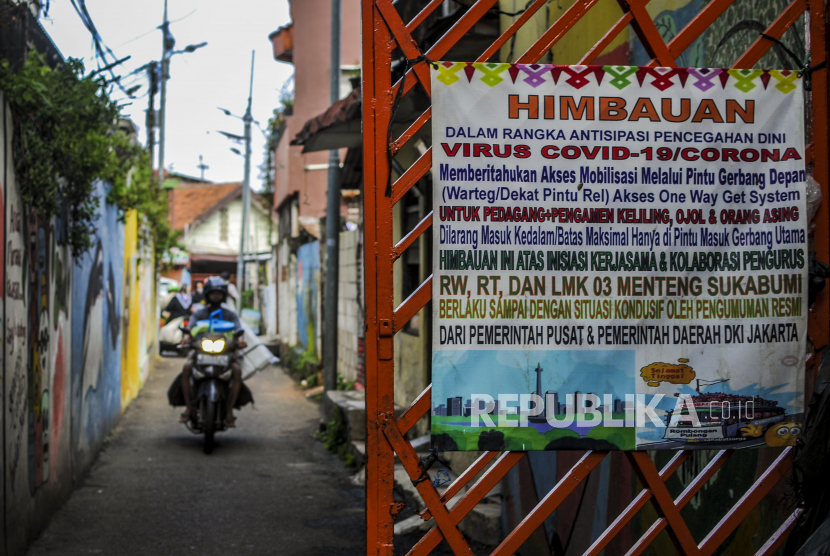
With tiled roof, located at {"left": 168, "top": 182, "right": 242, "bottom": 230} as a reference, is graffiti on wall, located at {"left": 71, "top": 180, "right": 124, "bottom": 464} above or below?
below

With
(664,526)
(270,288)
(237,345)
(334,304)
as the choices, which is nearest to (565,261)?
(664,526)

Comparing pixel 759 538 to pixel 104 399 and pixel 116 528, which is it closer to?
pixel 116 528

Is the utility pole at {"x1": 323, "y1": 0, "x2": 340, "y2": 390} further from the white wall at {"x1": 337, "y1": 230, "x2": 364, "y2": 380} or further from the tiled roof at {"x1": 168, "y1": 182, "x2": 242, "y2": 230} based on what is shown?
the tiled roof at {"x1": 168, "y1": 182, "x2": 242, "y2": 230}

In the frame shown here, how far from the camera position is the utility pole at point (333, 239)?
10.2 m

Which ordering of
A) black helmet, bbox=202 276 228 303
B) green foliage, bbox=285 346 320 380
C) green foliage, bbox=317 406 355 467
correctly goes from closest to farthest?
green foliage, bbox=317 406 355 467 → black helmet, bbox=202 276 228 303 → green foliage, bbox=285 346 320 380

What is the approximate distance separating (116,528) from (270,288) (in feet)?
71.7

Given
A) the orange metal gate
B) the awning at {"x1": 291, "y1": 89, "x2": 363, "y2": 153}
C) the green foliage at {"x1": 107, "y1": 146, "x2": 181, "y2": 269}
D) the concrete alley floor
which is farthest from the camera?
the green foliage at {"x1": 107, "y1": 146, "x2": 181, "y2": 269}

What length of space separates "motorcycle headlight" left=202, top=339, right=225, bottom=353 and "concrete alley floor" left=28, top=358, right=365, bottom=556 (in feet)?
3.45

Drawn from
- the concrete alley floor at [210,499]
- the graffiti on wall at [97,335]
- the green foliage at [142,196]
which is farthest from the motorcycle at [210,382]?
the green foliage at [142,196]

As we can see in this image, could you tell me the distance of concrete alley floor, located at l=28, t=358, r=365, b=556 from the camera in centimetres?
548

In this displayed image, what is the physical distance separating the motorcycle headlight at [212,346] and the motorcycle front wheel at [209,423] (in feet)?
1.79

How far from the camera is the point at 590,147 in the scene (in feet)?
8.94

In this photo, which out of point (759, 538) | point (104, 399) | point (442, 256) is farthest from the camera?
point (104, 399)

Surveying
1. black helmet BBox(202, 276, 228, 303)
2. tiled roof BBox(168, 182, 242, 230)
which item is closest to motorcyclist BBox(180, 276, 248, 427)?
black helmet BBox(202, 276, 228, 303)
